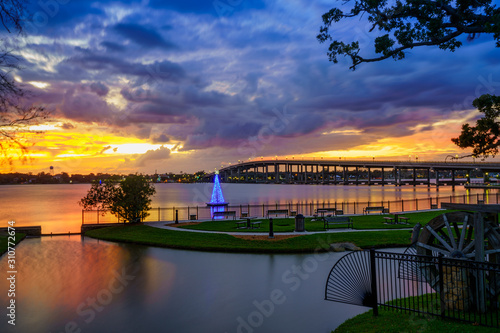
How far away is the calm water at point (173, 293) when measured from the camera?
974 centimetres

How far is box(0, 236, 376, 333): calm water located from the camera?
974 cm

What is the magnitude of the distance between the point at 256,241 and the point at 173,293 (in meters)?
8.85

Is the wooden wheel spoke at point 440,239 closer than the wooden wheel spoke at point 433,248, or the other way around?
the wooden wheel spoke at point 440,239

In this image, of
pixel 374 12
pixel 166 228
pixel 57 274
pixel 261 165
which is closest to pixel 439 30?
pixel 374 12

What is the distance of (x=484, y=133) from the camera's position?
21000 mm

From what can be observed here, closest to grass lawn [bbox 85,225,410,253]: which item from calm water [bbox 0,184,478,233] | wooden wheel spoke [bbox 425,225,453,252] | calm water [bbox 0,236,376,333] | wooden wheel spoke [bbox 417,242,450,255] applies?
calm water [bbox 0,236,376,333]

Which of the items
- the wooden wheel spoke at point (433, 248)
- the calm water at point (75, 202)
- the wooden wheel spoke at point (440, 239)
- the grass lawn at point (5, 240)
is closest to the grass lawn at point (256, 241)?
the grass lawn at point (5, 240)

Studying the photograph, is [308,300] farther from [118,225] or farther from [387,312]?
[118,225]

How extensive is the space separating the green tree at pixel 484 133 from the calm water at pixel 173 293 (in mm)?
10580

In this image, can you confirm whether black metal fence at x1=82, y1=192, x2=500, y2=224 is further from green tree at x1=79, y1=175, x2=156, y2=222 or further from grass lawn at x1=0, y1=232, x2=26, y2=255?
grass lawn at x1=0, y1=232, x2=26, y2=255

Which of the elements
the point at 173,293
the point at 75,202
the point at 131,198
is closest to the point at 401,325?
the point at 173,293

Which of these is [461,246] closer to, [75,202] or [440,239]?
[440,239]

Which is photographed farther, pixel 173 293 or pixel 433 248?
pixel 173 293

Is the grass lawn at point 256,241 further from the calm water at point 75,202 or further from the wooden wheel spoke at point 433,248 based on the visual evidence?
the calm water at point 75,202
